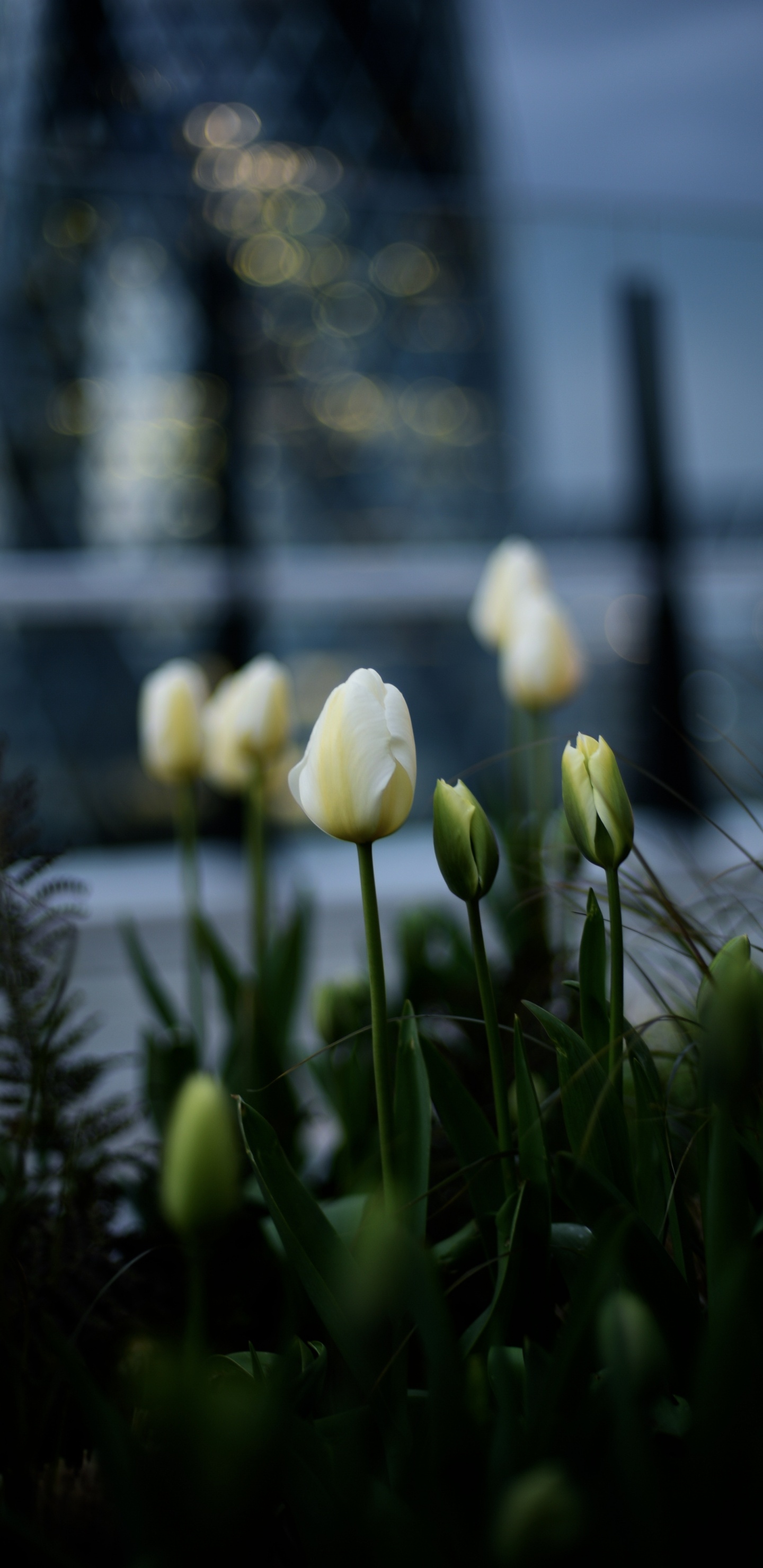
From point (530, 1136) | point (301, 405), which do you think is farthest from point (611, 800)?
point (301, 405)

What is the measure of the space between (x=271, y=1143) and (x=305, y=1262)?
0.12ft

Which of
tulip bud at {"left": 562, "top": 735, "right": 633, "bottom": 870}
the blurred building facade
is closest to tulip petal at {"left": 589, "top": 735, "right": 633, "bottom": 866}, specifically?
tulip bud at {"left": 562, "top": 735, "right": 633, "bottom": 870}

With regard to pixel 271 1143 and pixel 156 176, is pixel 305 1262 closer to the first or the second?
pixel 271 1143

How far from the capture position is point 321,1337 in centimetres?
34

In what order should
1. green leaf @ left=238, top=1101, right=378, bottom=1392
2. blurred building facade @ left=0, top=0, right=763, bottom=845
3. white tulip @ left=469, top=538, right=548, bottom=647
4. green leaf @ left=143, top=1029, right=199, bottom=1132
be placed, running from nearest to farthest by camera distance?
green leaf @ left=238, top=1101, right=378, bottom=1392 → green leaf @ left=143, top=1029, right=199, bottom=1132 → white tulip @ left=469, top=538, right=548, bottom=647 → blurred building facade @ left=0, top=0, right=763, bottom=845

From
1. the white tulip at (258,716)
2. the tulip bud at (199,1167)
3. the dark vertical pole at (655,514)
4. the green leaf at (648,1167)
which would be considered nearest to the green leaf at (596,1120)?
the green leaf at (648,1167)

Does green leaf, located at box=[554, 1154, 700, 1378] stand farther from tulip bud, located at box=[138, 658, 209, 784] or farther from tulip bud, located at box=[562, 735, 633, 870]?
tulip bud, located at box=[138, 658, 209, 784]

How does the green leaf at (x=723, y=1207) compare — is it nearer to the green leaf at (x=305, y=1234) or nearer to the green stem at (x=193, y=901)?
the green leaf at (x=305, y=1234)

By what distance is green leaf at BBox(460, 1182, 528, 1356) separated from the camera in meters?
0.29

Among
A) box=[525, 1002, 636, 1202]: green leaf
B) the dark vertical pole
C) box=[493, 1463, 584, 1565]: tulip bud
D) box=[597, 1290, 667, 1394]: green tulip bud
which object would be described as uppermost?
the dark vertical pole

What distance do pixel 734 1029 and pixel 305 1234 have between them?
5.6 inches

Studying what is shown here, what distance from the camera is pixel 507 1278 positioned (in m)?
0.30

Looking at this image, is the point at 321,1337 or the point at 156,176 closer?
the point at 321,1337

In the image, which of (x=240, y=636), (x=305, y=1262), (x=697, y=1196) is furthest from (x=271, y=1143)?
(x=240, y=636)
